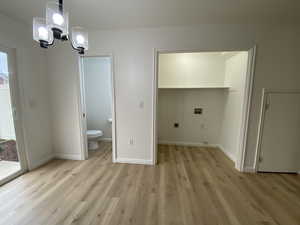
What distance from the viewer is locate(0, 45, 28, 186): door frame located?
2.15m

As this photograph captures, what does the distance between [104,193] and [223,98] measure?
3230mm

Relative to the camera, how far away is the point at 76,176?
2.31 metres

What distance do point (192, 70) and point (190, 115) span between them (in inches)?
44.4

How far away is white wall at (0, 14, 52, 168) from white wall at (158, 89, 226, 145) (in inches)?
99.2

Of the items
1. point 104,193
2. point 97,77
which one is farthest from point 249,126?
point 97,77

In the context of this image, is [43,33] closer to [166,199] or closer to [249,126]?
[166,199]

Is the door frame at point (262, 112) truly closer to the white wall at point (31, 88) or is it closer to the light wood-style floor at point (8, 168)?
the white wall at point (31, 88)

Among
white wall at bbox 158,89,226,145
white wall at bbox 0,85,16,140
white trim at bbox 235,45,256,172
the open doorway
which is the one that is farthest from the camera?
the open doorway

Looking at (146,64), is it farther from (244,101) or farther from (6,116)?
(6,116)

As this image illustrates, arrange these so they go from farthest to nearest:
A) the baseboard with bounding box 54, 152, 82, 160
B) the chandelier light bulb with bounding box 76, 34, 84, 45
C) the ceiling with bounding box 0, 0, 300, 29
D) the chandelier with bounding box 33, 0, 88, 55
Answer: the baseboard with bounding box 54, 152, 82, 160
the ceiling with bounding box 0, 0, 300, 29
the chandelier light bulb with bounding box 76, 34, 84, 45
the chandelier with bounding box 33, 0, 88, 55

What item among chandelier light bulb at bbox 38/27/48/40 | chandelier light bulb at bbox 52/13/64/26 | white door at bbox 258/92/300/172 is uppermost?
chandelier light bulb at bbox 52/13/64/26

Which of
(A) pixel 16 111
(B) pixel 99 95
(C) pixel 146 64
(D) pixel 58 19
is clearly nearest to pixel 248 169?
(C) pixel 146 64

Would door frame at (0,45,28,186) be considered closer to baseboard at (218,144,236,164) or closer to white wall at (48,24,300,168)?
white wall at (48,24,300,168)

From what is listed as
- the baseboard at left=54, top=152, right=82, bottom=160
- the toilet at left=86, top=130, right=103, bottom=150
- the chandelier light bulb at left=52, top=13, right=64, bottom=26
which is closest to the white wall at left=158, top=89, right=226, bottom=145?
the toilet at left=86, top=130, right=103, bottom=150
